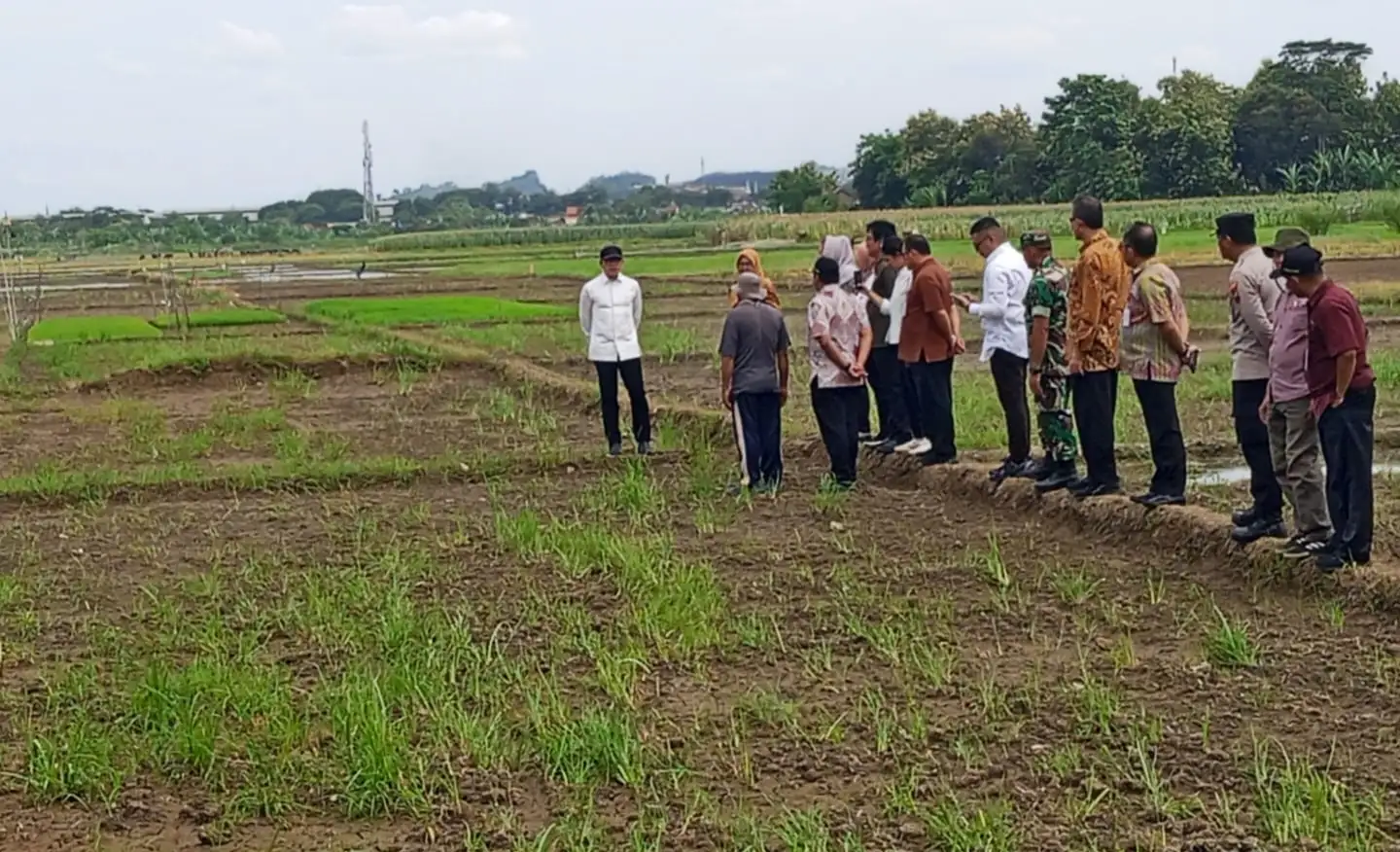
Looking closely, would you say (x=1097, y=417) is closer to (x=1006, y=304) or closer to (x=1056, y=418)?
(x=1056, y=418)

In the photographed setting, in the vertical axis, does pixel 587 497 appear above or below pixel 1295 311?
below

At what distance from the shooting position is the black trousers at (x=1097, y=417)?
8.34 metres

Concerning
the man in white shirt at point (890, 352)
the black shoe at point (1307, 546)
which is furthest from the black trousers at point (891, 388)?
the black shoe at point (1307, 546)

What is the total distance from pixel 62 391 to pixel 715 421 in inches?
332

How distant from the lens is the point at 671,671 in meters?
6.20

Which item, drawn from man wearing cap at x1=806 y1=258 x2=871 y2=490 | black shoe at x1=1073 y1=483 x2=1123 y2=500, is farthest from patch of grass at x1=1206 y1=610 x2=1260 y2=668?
man wearing cap at x1=806 y1=258 x2=871 y2=490

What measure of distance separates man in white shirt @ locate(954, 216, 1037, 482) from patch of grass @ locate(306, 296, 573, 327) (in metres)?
15.8

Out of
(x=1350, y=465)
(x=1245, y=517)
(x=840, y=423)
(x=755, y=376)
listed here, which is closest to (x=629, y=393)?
(x=755, y=376)

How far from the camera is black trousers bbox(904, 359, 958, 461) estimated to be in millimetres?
9750

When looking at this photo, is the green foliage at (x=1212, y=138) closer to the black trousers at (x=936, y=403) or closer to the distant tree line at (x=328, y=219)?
the distant tree line at (x=328, y=219)

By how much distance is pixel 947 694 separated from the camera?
18.8 ft

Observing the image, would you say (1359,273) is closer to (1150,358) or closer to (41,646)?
(1150,358)

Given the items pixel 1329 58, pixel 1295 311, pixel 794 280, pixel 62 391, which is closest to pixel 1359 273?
pixel 794 280

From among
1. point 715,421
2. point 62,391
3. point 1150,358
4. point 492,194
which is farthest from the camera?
point 492,194
